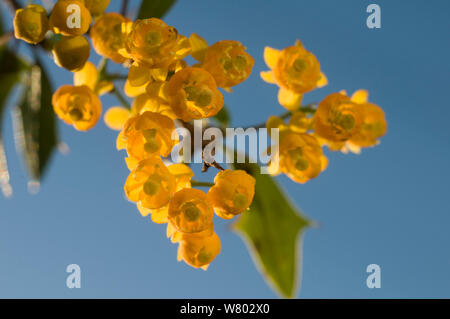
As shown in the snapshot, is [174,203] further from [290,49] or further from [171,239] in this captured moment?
[290,49]

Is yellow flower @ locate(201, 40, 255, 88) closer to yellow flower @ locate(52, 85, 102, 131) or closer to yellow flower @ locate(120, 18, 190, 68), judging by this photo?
yellow flower @ locate(120, 18, 190, 68)

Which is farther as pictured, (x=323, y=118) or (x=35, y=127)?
(x=35, y=127)

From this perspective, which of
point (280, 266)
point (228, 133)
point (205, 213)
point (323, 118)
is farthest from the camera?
point (280, 266)

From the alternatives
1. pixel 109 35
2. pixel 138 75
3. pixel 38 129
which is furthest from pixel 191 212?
pixel 38 129

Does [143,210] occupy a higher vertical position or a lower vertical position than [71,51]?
lower

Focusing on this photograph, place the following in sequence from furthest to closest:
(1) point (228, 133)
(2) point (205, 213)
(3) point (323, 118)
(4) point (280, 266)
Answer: (4) point (280, 266)
(1) point (228, 133)
(3) point (323, 118)
(2) point (205, 213)

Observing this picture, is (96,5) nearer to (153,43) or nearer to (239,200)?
(153,43)

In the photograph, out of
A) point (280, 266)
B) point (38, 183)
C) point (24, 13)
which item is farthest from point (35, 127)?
point (280, 266)

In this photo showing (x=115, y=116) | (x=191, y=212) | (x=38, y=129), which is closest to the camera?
(x=191, y=212)
